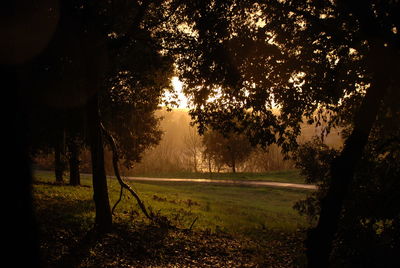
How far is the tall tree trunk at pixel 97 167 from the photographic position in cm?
1170

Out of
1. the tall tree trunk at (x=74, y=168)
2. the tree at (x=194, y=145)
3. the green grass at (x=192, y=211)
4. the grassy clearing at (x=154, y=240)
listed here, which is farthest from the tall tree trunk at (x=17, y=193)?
the tree at (x=194, y=145)

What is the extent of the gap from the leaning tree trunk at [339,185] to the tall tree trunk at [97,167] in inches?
274

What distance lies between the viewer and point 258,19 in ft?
36.5

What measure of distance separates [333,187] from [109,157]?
41.8m

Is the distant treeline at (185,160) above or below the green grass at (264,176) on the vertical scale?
above

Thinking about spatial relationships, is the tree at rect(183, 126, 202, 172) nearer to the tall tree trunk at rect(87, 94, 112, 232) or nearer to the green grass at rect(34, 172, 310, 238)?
the green grass at rect(34, 172, 310, 238)

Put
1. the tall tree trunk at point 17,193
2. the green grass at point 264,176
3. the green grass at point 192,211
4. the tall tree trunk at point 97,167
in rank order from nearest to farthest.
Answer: the tall tree trunk at point 17,193, the tall tree trunk at point 97,167, the green grass at point 192,211, the green grass at point 264,176

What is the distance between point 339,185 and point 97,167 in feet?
25.1

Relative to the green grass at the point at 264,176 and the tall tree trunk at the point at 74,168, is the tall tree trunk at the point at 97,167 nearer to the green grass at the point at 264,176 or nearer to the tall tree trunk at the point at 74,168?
the tall tree trunk at the point at 74,168

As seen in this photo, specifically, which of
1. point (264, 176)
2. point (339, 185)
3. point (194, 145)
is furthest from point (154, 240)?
point (194, 145)

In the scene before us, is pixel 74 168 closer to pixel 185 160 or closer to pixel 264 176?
pixel 264 176

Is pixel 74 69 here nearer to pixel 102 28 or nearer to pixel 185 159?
pixel 102 28

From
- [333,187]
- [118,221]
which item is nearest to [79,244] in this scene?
[118,221]

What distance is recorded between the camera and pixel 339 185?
744cm
